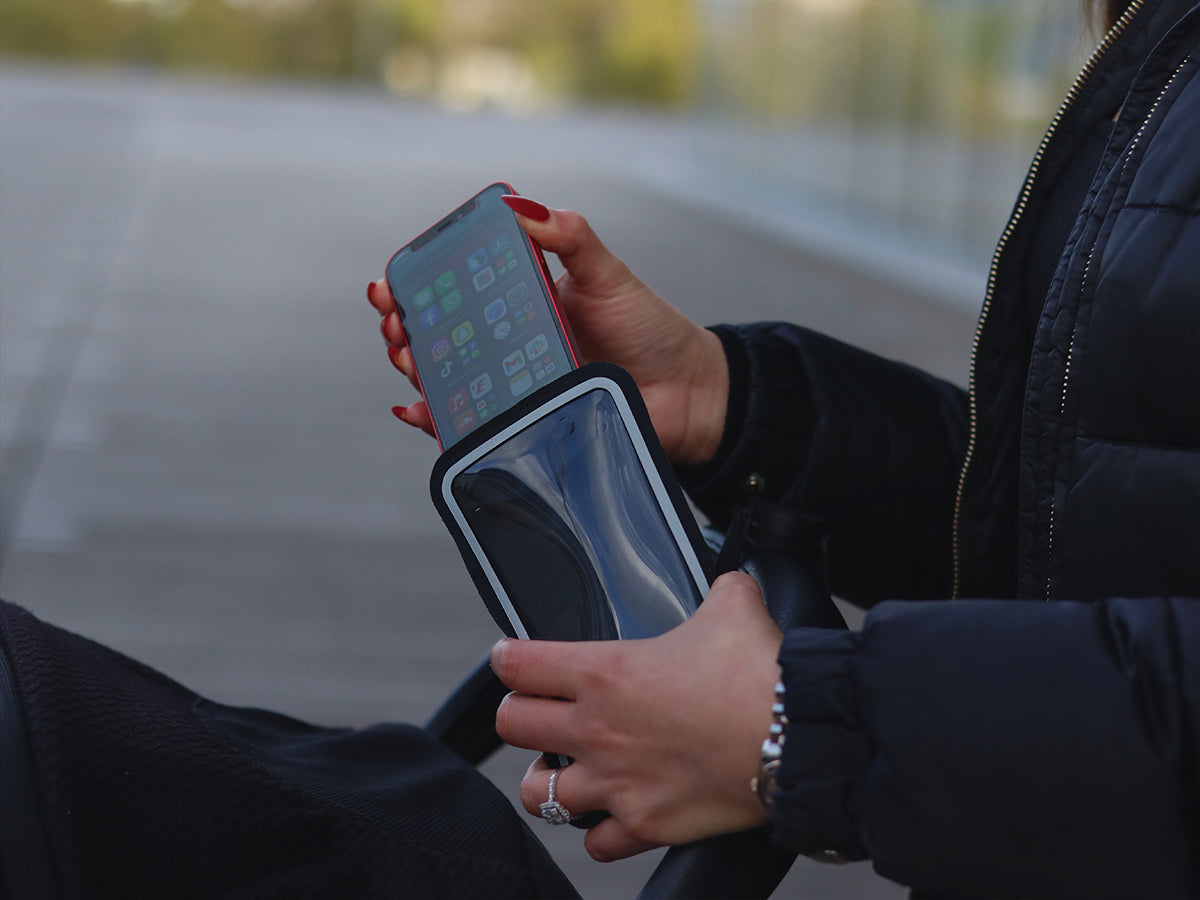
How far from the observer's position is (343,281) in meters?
6.17

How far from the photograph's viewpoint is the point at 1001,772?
59 centimetres

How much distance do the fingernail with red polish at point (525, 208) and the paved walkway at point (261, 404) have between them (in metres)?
1.06

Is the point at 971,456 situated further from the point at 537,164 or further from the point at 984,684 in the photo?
the point at 537,164

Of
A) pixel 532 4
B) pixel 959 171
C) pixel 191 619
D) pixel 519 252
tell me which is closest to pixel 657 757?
pixel 519 252

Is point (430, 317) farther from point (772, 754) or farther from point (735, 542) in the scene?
point (772, 754)

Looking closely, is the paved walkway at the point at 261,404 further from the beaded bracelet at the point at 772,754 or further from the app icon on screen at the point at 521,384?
the beaded bracelet at the point at 772,754

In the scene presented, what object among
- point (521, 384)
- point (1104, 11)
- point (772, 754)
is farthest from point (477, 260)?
point (1104, 11)

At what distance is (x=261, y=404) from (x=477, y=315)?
334 cm

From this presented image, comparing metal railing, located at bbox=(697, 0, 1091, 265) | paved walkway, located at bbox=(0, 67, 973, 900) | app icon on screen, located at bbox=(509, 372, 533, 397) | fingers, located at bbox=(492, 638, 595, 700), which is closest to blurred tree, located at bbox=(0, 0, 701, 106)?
metal railing, located at bbox=(697, 0, 1091, 265)

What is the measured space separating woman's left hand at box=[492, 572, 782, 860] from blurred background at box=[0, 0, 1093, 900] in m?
0.88

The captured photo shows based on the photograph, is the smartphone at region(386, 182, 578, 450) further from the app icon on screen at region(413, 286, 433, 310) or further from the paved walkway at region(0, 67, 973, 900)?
the paved walkway at region(0, 67, 973, 900)

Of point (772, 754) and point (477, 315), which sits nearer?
point (772, 754)

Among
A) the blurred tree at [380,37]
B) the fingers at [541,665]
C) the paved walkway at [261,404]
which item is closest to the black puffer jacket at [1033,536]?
the fingers at [541,665]

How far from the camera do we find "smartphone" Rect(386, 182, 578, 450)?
2.91 ft
